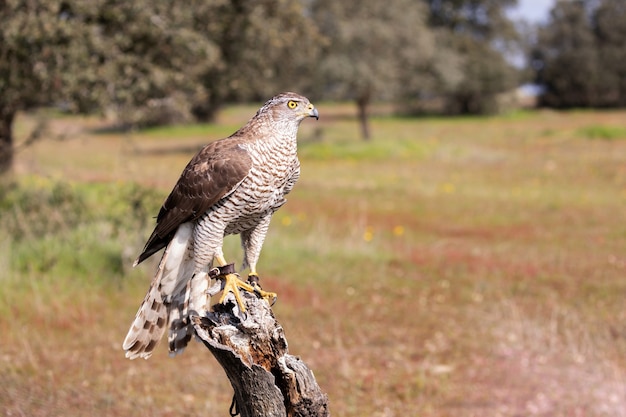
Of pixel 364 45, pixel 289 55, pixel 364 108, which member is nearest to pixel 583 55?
pixel 364 108

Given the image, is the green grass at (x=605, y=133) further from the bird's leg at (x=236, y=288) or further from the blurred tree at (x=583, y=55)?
the bird's leg at (x=236, y=288)

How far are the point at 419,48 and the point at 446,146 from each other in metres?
6.80

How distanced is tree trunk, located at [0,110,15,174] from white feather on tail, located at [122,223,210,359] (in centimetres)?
853

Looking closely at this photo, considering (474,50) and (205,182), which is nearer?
(205,182)

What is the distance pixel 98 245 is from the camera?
33.0 ft

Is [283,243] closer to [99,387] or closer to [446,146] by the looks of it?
[99,387]

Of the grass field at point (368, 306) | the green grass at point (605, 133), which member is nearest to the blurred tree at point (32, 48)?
the grass field at point (368, 306)

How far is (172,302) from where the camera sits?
4.97 m

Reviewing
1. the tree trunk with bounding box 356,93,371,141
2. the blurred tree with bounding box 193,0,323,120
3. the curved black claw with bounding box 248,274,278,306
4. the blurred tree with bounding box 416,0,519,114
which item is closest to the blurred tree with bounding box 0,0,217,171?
the blurred tree with bounding box 193,0,323,120

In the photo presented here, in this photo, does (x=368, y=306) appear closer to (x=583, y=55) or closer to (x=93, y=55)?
(x=93, y=55)

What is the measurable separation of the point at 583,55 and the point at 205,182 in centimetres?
6192

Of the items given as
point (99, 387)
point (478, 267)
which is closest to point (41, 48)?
point (99, 387)

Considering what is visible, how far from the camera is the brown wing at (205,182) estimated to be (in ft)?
14.1

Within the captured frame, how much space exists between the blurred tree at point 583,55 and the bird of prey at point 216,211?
60.1 metres
